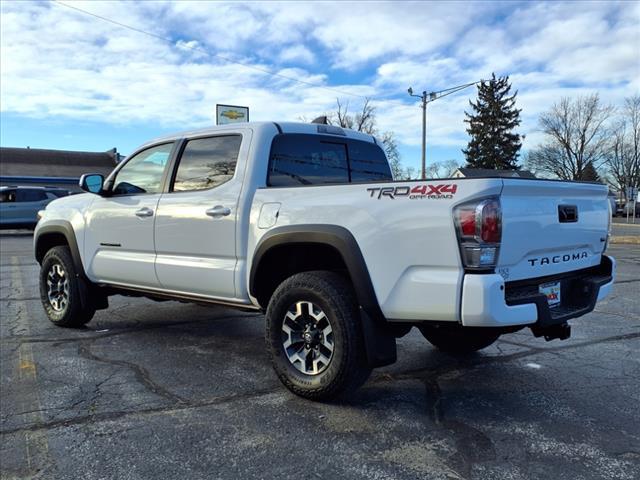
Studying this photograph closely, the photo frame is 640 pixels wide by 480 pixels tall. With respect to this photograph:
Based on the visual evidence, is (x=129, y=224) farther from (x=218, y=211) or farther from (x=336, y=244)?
(x=336, y=244)

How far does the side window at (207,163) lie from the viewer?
434cm

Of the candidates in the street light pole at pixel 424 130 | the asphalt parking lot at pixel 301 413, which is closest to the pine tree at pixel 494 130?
the street light pole at pixel 424 130

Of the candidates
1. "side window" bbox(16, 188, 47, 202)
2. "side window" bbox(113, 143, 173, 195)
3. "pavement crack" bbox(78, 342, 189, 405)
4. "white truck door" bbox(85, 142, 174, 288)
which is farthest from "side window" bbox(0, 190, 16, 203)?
"pavement crack" bbox(78, 342, 189, 405)

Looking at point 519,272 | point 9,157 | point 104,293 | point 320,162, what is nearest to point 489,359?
point 519,272

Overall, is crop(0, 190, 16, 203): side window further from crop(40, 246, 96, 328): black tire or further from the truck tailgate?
the truck tailgate

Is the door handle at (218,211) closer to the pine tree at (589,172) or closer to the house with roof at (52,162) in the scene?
the house with roof at (52,162)

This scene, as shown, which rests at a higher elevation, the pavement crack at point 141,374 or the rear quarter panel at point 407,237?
the rear quarter panel at point 407,237

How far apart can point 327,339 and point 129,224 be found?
2.40 m

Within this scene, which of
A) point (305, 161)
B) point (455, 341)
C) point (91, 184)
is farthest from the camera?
point (91, 184)

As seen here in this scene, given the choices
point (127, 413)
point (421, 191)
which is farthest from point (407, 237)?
point (127, 413)

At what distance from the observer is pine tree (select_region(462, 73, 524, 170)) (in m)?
63.4

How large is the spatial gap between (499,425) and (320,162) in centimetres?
243

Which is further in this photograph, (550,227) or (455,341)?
(455,341)

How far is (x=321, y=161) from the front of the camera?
15.2ft
